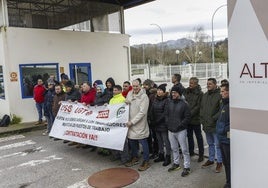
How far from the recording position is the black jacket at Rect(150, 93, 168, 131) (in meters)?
5.80

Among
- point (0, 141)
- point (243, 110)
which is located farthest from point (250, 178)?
point (0, 141)

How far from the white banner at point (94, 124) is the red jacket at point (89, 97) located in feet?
0.69

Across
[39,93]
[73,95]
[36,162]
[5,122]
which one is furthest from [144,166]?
[5,122]

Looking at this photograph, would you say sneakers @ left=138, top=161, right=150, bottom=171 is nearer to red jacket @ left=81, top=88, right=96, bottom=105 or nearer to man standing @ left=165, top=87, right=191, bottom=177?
man standing @ left=165, top=87, right=191, bottom=177

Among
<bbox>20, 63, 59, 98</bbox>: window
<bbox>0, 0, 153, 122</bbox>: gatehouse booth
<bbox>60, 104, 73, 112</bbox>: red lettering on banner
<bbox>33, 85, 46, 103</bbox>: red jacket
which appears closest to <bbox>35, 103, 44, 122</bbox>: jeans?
<bbox>33, 85, 46, 103</bbox>: red jacket

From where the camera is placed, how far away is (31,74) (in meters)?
11.0

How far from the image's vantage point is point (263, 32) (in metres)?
2.78

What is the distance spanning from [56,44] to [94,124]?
6.23 meters

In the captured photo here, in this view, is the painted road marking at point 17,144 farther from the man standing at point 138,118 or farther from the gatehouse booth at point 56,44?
Result: the man standing at point 138,118

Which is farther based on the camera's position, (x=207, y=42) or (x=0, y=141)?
(x=207, y=42)

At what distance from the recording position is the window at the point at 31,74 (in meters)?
10.8

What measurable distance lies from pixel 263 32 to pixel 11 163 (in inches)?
241

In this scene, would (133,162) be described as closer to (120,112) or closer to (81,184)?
(120,112)

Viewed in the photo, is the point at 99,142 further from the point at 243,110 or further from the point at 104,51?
the point at 104,51
